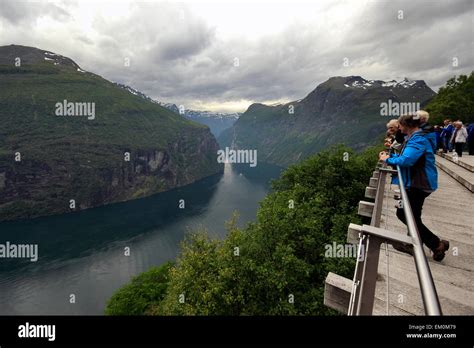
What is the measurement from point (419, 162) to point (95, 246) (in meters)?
116

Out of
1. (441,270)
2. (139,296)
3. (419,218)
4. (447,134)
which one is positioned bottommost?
(139,296)

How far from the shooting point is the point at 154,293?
4969cm

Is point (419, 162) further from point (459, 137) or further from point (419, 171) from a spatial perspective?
point (459, 137)

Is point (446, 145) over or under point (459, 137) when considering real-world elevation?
under

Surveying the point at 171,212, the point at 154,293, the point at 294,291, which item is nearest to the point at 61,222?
the point at 171,212

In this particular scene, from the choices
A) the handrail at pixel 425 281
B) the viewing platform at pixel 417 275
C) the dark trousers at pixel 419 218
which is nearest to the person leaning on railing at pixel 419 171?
the dark trousers at pixel 419 218

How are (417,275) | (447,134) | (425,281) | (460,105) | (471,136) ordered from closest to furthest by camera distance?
(425,281)
(417,275)
(471,136)
(447,134)
(460,105)

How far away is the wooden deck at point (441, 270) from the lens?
171 inches

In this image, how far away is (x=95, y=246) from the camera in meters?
100

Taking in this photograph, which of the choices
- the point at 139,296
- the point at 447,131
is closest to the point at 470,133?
the point at 447,131

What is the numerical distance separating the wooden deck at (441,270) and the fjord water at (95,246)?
33.4 meters
